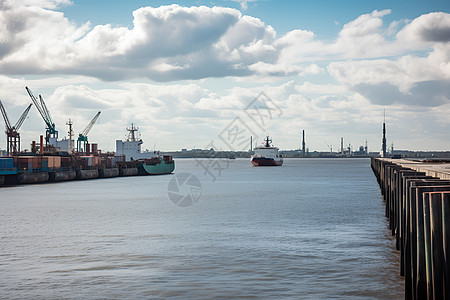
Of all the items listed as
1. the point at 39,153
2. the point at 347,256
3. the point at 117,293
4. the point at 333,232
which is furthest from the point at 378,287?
the point at 39,153

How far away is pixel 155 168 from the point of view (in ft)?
542

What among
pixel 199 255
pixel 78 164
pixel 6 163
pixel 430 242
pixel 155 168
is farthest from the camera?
pixel 155 168

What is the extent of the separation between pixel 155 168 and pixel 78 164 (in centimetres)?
2933

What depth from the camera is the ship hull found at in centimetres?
16188

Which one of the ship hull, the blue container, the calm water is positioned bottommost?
the calm water

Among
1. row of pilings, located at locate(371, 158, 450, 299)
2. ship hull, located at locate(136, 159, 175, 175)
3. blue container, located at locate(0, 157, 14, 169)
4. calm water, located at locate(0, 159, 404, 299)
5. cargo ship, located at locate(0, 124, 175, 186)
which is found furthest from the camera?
ship hull, located at locate(136, 159, 175, 175)

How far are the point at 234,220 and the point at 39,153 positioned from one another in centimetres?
10089

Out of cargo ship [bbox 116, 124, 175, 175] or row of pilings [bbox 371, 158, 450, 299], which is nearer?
row of pilings [bbox 371, 158, 450, 299]

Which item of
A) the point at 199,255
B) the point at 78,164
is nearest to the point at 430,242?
the point at 199,255

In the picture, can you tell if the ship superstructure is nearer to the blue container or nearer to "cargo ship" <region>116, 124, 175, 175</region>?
"cargo ship" <region>116, 124, 175, 175</region>

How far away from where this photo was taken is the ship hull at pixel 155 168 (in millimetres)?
161875

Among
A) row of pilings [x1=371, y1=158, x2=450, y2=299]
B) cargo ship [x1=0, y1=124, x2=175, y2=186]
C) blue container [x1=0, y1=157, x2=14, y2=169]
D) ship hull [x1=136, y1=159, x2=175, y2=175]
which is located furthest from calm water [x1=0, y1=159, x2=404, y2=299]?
ship hull [x1=136, y1=159, x2=175, y2=175]

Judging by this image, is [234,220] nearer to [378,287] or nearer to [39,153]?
[378,287]

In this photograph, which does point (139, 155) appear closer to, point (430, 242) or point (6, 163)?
point (6, 163)
